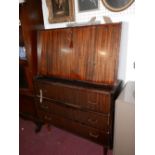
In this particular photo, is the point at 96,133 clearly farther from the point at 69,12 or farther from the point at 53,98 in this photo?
the point at 69,12

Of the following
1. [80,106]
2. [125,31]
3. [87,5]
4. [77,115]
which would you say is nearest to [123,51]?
[125,31]

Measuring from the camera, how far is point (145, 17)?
1.54ft

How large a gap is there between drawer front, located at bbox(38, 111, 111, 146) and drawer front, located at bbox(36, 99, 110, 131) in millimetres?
56

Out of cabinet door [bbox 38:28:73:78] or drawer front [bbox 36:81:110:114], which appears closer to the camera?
drawer front [bbox 36:81:110:114]

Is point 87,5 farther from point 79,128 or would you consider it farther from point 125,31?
point 79,128

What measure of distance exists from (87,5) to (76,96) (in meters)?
1.10

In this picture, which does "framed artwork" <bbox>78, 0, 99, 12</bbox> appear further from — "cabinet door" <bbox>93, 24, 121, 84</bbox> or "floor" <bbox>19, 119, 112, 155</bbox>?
"floor" <bbox>19, 119, 112, 155</bbox>

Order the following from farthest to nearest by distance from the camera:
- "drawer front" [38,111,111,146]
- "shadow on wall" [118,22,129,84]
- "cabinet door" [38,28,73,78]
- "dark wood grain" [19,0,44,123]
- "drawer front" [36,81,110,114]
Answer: "dark wood grain" [19,0,44,123] → "cabinet door" [38,28,73,78] → "shadow on wall" [118,22,129,84] → "drawer front" [38,111,111,146] → "drawer front" [36,81,110,114]

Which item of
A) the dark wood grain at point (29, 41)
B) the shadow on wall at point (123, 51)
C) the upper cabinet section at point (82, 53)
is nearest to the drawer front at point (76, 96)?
the upper cabinet section at point (82, 53)

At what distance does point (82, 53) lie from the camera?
162 cm

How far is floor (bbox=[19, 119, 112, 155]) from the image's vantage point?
5.65ft

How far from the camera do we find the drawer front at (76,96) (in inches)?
54.5

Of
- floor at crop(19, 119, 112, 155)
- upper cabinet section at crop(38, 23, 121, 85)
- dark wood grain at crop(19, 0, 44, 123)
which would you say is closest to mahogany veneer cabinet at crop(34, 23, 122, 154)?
upper cabinet section at crop(38, 23, 121, 85)
